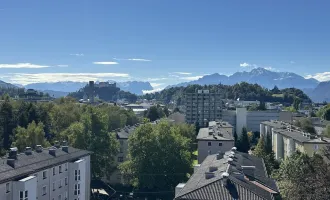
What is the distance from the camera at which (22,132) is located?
57156 mm

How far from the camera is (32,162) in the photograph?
3728 cm

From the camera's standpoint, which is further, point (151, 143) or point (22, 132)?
point (22, 132)

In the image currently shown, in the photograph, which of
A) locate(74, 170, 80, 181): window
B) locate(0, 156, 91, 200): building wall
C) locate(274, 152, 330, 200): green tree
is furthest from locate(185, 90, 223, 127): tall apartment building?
locate(74, 170, 80, 181): window

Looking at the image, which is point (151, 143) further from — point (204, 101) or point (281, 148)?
point (204, 101)

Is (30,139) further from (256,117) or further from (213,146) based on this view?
(256,117)

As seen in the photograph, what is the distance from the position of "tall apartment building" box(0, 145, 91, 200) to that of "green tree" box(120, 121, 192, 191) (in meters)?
6.93

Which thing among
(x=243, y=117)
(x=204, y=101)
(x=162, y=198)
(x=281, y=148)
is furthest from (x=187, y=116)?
(x=162, y=198)

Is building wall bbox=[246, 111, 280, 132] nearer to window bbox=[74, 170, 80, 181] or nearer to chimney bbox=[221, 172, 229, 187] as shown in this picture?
window bbox=[74, 170, 80, 181]

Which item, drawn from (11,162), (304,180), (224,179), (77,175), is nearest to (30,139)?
(77,175)

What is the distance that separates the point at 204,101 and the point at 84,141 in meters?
88.9

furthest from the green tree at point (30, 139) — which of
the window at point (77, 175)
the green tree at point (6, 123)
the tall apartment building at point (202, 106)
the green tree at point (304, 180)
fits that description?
the tall apartment building at point (202, 106)

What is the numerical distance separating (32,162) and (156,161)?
727 inches

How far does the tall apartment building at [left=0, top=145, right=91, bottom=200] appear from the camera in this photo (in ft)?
106

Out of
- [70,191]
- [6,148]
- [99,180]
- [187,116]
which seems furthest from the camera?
[187,116]
